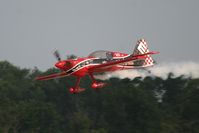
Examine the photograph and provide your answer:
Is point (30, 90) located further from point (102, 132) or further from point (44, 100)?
point (102, 132)

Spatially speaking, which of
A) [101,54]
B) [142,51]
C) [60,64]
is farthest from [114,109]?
[60,64]

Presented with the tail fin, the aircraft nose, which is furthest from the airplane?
the tail fin

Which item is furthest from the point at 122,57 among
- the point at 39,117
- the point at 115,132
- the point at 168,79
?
the point at 168,79

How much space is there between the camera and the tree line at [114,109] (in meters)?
90.4

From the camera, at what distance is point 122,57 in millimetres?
55750

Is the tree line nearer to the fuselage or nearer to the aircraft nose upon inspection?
the fuselage

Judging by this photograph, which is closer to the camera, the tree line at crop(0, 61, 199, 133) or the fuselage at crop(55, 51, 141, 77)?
the fuselage at crop(55, 51, 141, 77)

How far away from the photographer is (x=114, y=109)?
96125 millimetres

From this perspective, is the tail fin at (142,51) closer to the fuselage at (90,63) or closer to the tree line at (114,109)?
the fuselage at (90,63)

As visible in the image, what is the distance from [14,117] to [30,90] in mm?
32075

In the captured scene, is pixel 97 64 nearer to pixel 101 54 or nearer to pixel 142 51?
pixel 101 54

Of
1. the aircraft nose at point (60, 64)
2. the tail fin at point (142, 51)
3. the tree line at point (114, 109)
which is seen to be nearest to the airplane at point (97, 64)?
the aircraft nose at point (60, 64)

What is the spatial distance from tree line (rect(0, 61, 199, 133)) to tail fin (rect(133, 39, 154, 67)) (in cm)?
2662

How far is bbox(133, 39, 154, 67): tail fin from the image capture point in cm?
5775
